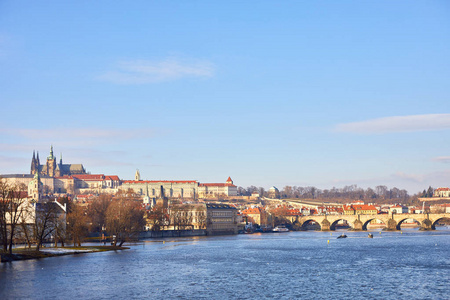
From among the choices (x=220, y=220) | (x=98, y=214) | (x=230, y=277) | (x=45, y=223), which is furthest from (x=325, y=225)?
(x=230, y=277)

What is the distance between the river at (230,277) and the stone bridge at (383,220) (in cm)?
7378

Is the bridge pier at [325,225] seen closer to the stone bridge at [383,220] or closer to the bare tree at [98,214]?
the stone bridge at [383,220]

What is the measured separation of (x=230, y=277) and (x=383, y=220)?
103548 mm

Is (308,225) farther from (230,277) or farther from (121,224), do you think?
(230,277)

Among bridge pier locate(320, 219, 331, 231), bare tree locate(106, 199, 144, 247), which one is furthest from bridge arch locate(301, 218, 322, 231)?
bare tree locate(106, 199, 144, 247)

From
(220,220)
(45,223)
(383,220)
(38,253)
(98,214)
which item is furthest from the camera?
(220,220)

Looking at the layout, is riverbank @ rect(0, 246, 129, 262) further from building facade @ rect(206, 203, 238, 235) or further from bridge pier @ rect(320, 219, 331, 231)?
bridge pier @ rect(320, 219, 331, 231)

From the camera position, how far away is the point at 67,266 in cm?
5150

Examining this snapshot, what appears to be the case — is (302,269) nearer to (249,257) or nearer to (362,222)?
(249,257)

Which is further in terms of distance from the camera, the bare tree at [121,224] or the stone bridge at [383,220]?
the stone bridge at [383,220]

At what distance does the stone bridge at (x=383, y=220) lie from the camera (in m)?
135

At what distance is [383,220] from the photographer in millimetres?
141500

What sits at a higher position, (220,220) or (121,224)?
(220,220)

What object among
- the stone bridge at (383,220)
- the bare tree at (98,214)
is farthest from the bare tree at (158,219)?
the stone bridge at (383,220)
